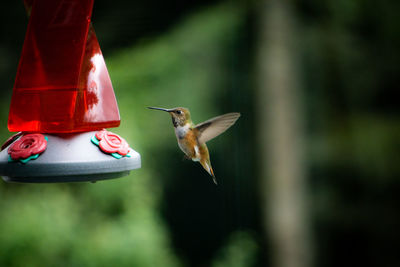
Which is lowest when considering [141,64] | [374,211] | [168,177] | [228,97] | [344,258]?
[344,258]

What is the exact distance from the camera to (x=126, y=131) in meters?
3.61

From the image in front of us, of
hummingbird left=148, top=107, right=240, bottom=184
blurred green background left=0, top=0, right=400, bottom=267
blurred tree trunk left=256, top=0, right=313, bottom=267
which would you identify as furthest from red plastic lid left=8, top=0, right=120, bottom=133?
blurred tree trunk left=256, top=0, right=313, bottom=267

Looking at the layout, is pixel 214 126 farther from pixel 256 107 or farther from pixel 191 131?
pixel 256 107

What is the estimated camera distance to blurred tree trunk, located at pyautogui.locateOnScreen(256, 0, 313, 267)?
459 centimetres

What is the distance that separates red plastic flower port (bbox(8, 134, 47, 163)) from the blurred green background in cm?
254

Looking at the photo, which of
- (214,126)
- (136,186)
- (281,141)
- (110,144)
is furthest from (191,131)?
(281,141)

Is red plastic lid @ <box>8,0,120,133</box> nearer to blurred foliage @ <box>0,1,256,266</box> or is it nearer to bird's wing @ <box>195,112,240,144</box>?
bird's wing @ <box>195,112,240,144</box>

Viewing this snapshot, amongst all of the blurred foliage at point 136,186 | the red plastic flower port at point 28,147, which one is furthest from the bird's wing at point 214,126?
the blurred foliage at point 136,186

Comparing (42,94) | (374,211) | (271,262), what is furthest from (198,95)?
(42,94)

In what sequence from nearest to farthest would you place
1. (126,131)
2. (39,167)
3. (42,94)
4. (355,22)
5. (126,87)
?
(39,167)
(42,94)
(126,131)
(126,87)
(355,22)

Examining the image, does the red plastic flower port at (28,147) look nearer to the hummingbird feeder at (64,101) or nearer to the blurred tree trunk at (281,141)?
the hummingbird feeder at (64,101)

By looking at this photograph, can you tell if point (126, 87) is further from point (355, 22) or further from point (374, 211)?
point (374, 211)

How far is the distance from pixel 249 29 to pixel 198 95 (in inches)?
35.3

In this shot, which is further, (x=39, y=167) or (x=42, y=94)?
(x=42, y=94)
